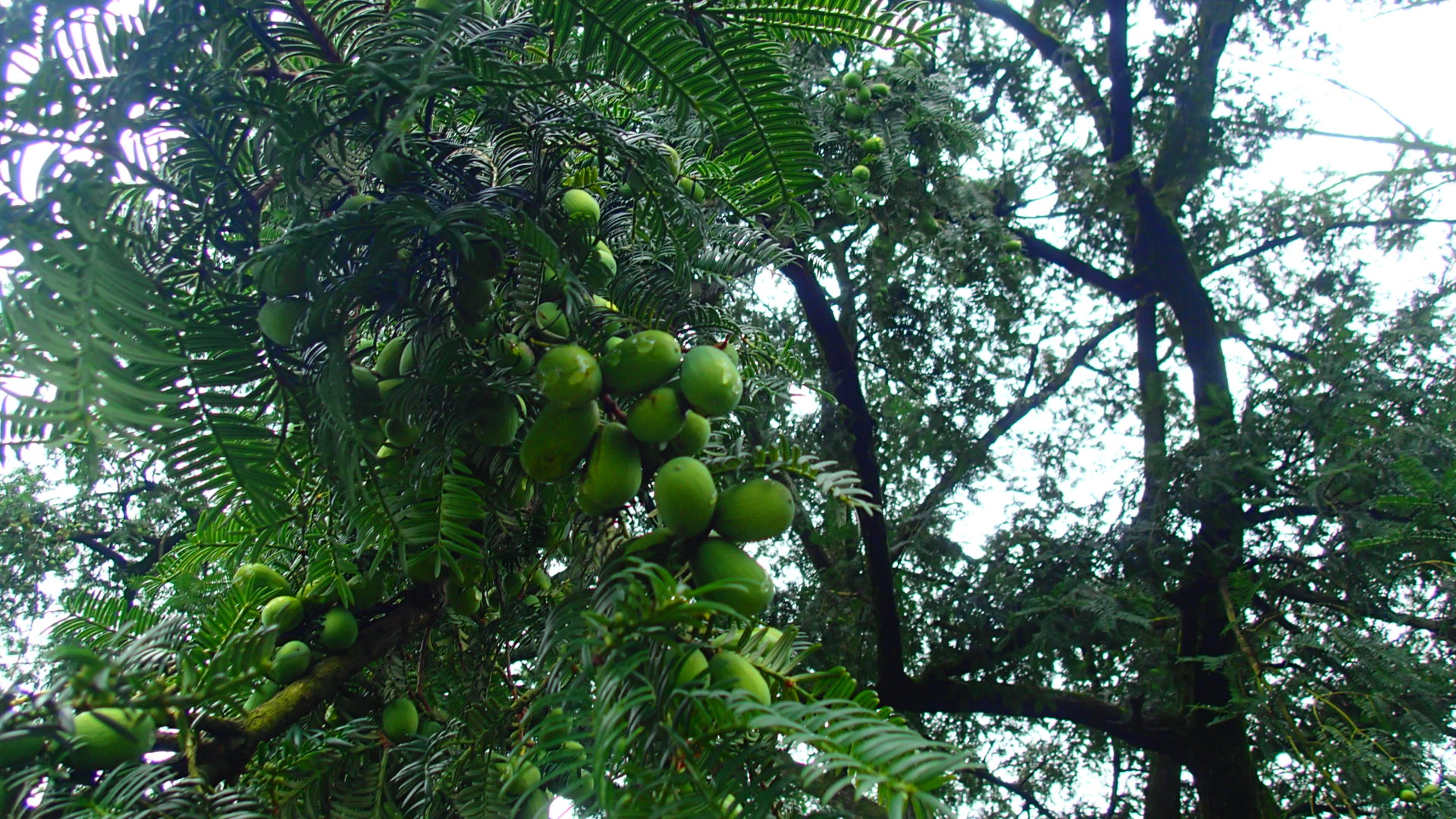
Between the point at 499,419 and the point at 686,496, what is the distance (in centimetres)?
27

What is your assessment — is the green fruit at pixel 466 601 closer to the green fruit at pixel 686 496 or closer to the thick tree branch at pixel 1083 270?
the green fruit at pixel 686 496

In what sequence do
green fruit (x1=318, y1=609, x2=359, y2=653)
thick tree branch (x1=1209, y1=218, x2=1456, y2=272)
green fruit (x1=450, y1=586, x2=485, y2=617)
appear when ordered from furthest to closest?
1. thick tree branch (x1=1209, y1=218, x2=1456, y2=272)
2. green fruit (x1=450, y1=586, x2=485, y2=617)
3. green fruit (x1=318, y1=609, x2=359, y2=653)

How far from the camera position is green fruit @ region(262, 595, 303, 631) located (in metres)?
0.99

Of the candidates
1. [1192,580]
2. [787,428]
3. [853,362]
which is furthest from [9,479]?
[1192,580]

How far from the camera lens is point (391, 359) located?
1.02m

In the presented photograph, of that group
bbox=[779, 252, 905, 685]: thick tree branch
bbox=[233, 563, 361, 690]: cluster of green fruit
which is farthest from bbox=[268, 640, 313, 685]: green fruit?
bbox=[779, 252, 905, 685]: thick tree branch

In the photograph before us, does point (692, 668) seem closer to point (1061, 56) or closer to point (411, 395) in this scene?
point (411, 395)

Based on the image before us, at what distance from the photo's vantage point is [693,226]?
99 centimetres

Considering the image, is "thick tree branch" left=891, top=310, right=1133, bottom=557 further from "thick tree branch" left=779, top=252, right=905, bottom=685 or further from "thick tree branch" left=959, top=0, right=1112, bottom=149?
"thick tree branch" left=959, top=0, right=1112, bottom=149

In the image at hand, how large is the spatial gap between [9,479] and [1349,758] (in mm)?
5843

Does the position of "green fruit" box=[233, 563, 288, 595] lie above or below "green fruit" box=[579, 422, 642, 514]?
below

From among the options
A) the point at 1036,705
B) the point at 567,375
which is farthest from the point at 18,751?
the point at 1036,705

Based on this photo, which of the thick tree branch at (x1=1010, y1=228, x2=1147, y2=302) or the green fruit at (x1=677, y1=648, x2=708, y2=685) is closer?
the green fruit at (x1=677, y1=648, x2=708, y2=685)

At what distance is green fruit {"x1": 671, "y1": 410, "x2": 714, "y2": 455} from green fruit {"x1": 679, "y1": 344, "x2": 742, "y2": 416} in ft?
0.15
